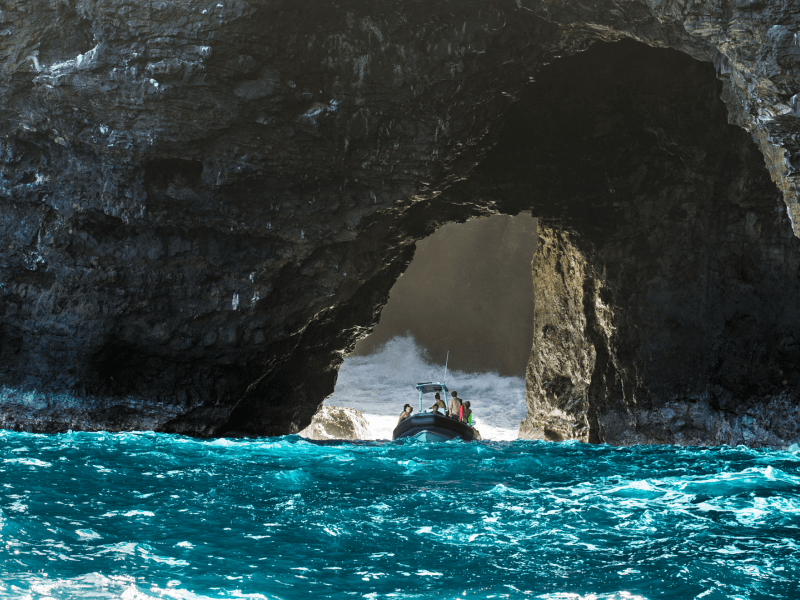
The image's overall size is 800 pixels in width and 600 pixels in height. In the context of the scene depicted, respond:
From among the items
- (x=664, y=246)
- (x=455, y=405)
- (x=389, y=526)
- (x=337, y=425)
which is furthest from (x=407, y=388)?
(x=389, y=526)

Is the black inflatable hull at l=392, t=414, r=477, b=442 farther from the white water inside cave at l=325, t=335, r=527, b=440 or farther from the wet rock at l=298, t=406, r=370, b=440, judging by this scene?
→ the white water inside cave at l=325, t=335, r=527, b=440

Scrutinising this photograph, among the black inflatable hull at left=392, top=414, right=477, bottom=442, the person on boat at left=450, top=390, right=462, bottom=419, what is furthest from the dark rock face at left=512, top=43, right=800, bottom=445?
the black inflatable hull at left=392, top=414, right=477, bottom=442

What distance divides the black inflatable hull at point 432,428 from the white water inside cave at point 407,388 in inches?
712

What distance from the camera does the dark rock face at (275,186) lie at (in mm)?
11102

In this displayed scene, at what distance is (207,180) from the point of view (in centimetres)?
1223

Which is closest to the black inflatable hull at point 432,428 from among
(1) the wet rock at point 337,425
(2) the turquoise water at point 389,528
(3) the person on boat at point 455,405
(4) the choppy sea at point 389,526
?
(3) the person on boat at point 455,405

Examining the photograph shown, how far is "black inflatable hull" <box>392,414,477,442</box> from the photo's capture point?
14289mm

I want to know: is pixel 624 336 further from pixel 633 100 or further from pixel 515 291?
pixel 515 291

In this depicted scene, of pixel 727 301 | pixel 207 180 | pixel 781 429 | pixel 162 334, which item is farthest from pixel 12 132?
pixel 781 429

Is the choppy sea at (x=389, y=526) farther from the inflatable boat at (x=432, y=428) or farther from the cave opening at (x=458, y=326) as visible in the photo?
the cave opening at (x=458, y=326)

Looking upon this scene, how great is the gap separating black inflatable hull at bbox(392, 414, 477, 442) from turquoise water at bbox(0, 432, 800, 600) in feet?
13.7

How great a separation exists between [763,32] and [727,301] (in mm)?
7371

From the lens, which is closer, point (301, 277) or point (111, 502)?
point (111, 502)

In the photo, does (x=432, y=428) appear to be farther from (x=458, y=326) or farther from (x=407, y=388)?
(x=458, y=326)
